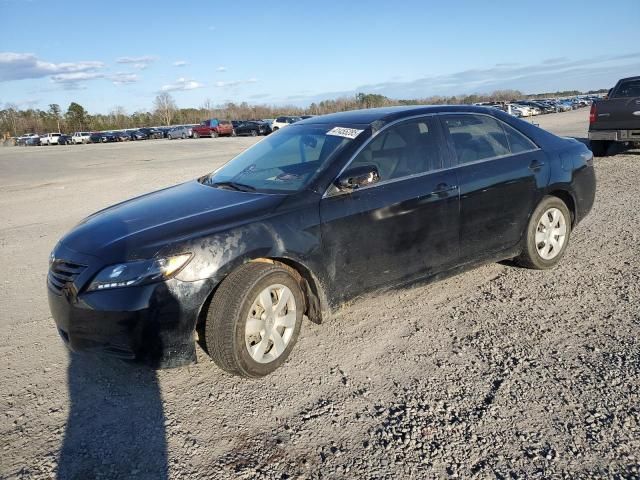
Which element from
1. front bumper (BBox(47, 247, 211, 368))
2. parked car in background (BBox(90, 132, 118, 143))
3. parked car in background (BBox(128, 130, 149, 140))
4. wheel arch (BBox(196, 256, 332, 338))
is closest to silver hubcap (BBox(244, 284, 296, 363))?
wheel arch (BBox(196, 256, 332, 338))

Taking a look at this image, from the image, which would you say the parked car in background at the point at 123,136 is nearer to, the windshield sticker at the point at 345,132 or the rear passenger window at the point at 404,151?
the windshield sticker at the point at 345,132

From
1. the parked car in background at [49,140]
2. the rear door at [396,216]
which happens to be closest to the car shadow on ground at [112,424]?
the rear door at [396,216]

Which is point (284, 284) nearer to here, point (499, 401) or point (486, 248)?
point (499, 401)

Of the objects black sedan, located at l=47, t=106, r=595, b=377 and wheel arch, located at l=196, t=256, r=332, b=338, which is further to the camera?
wheel arch, located at l=196, t=256, r=332, b=338

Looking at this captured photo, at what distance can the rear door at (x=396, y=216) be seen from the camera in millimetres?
3557

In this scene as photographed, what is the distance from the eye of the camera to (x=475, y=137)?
445cm

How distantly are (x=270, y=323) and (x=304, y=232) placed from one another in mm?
644

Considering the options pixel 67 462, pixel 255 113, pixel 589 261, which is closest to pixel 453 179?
pixel 589 261

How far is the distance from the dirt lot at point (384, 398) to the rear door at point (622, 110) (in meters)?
8.12

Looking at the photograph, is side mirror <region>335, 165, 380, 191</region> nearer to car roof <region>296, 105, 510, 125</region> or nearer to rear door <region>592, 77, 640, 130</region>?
car roof <region>296, 105, 510, 125</region>

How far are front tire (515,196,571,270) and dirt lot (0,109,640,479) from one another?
21 centimetres

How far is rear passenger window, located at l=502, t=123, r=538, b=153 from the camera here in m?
4.67

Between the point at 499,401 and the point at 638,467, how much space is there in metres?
0.73

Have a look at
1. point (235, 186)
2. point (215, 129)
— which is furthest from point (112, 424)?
point (215, 129)
